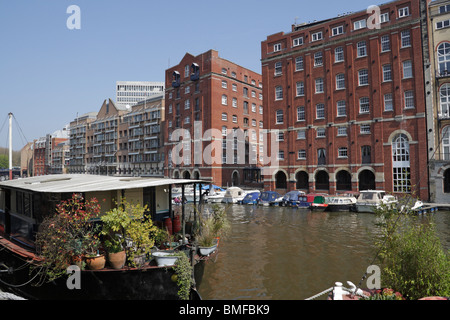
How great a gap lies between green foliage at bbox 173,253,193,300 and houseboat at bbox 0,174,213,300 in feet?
0.61

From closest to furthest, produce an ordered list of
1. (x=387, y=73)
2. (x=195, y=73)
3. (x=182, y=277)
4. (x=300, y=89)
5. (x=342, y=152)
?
1. (x=182, y=277)
2. (x=387, y=73)
3. (x=342, y=152)
4. (x=300, y=89)
5. (x=195, y=73)

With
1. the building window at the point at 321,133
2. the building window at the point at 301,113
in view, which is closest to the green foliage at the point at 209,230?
the building window at the point at 321,133

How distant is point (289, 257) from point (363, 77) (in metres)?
33.0

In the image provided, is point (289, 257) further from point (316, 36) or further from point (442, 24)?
point (316, 36)

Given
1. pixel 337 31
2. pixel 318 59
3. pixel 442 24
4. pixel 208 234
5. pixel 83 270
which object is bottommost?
pixel 83 270

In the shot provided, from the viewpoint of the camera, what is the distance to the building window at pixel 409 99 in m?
36.2

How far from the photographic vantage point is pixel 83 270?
903 cm

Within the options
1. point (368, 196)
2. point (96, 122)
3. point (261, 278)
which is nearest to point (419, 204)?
point (368, 196)

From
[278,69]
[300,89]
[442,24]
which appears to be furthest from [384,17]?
A: [278,69]

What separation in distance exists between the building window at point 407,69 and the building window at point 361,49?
535 centimetres

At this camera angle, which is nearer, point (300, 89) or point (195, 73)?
point (300, 89)

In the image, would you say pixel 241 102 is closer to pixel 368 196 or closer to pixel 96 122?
pixel 368 196

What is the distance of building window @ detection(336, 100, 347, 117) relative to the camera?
41438mm
